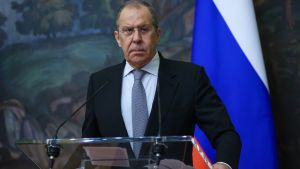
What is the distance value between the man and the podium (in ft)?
2.46

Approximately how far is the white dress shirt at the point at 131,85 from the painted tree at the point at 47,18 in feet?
5.39

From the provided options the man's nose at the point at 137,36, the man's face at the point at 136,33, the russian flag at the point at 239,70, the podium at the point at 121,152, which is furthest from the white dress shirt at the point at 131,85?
the russian flag at the point at 239,70

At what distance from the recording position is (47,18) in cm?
469

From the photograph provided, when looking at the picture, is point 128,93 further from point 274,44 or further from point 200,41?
point 274,44

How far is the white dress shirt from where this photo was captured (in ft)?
9.98

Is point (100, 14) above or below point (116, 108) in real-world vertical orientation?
above

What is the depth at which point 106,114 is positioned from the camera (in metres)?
3.08

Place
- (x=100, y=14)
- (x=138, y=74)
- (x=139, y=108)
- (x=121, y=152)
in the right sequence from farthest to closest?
(x=100, y=14), (x=138, y=74), (x=139, y=108), (x=121, y=152)

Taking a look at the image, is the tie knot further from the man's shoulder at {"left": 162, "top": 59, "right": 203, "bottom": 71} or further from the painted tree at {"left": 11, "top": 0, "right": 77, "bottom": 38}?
the painted tree at {"left": 11, "top": 0, "right": 77, "bottom": 38}

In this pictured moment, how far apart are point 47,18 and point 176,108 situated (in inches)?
83.5

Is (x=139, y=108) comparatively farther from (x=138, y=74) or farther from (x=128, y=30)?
(x=128, y=30)

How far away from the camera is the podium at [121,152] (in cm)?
204

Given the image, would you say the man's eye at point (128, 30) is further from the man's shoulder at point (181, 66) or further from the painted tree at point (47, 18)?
the painted tree at point (47, 18)

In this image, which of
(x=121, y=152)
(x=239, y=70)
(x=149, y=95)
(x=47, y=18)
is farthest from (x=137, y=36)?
(x=47, y=18)
